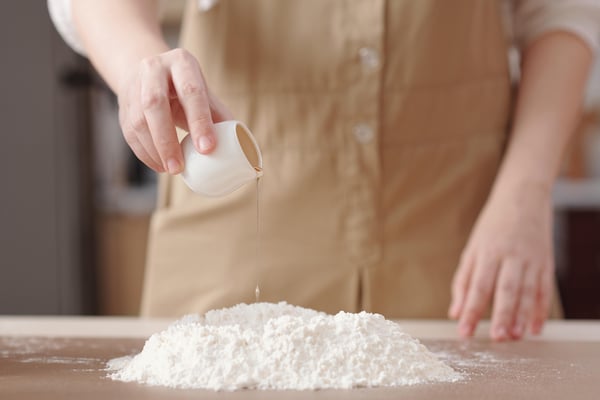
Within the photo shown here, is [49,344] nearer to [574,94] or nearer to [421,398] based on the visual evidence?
[421,398]

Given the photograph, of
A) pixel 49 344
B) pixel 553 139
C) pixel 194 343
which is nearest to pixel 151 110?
pixel 194 343

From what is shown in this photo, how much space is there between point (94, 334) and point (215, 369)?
0.41 meters

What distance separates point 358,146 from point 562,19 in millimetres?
351

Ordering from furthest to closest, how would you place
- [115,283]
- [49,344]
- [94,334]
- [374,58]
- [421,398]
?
1. [115,283]
2. [374,58]
3. [94,334]
4. [49,344]
5. [421,398]

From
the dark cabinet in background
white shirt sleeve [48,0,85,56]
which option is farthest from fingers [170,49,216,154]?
the dark cabinet in background

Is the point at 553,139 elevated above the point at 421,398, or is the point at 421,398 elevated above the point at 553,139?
the point at 553,139

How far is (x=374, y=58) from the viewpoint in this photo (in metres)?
1.25

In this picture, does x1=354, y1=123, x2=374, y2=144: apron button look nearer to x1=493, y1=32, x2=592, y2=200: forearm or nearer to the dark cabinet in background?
x1=493, y1=32, x2=592, y2=200: forearm

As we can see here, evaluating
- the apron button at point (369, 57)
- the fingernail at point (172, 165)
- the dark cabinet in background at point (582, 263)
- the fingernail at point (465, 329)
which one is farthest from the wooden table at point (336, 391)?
the dark cabinet in background at point (582, 263)

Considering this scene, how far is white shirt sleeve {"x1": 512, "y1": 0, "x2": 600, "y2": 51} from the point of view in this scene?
4.29 feet

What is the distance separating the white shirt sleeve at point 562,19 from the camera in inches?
51.5

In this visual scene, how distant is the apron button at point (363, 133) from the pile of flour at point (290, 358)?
45 centimetres

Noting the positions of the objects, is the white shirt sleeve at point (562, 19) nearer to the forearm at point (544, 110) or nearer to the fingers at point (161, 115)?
the forearm at point (544, 110)

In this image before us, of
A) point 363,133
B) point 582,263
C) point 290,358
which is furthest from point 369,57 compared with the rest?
point 582,263
